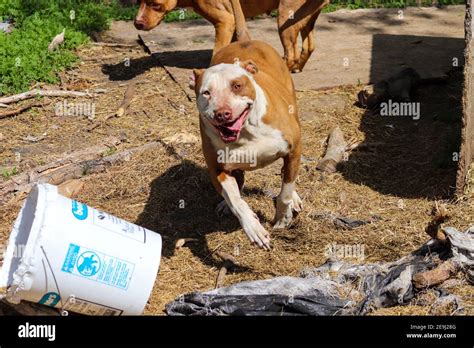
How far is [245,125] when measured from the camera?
5844mm

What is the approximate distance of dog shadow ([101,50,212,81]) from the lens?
10445 millimetres

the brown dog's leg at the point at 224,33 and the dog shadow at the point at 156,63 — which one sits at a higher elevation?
the brown dog's leg at the point at 224,33

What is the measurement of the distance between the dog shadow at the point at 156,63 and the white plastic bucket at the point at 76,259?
17.7 feet

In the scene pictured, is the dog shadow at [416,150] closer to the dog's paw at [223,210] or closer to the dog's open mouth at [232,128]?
the dog's paw at [223,210]

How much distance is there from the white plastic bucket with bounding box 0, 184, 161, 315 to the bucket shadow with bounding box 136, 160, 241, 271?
139cm

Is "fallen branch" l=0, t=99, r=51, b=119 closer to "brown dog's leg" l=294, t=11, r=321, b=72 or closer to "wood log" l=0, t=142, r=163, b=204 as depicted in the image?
"wood log" l=0, t=142, r=163, b=204

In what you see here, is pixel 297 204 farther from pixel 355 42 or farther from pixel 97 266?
pixel 355 42

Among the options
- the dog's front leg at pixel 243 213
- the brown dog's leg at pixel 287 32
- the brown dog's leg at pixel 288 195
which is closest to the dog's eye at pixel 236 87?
the dog's front leg at pixel 243 213

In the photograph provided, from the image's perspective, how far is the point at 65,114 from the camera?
30.5ft

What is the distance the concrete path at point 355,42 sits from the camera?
9.86 meters

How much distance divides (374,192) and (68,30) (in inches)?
215

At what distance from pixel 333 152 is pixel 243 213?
2250mm

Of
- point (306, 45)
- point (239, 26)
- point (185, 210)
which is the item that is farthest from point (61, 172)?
point (306, 45)
